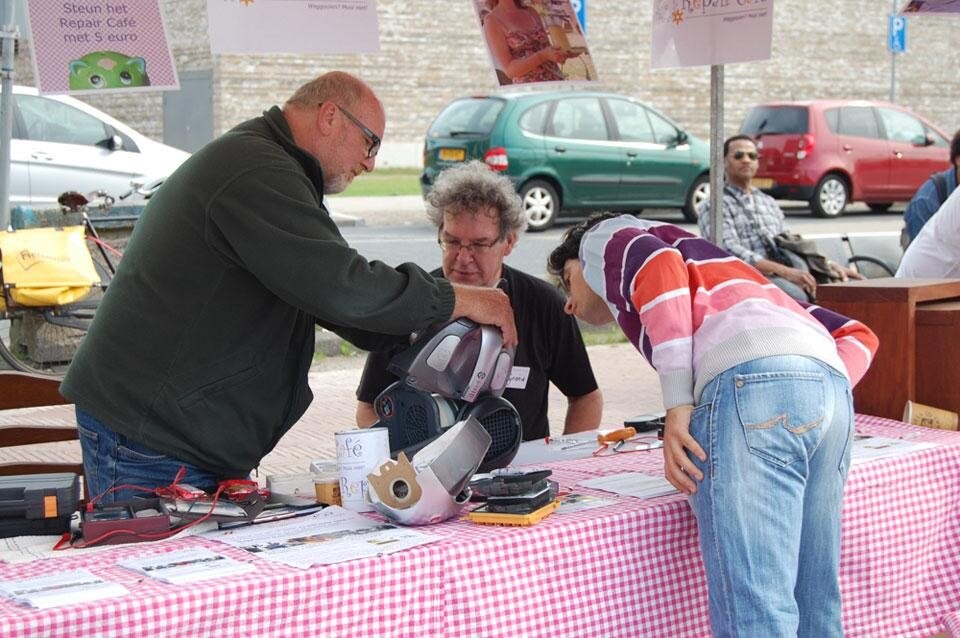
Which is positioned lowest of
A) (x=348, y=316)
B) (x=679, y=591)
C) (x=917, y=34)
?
(x=679, y=591)

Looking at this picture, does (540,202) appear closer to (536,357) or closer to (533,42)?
(533,42)

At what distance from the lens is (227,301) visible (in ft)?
8.48

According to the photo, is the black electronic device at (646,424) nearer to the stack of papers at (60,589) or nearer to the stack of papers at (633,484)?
the stack of papers at (633,484)

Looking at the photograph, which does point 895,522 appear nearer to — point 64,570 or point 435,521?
point 435,521

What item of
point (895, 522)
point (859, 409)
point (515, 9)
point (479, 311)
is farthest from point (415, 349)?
point (515, 9)

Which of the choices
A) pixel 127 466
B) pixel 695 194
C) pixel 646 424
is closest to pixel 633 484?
pixel 646 424

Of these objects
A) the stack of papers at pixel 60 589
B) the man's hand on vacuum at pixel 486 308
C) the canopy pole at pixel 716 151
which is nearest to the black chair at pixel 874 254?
the canopy pole at pixel 716 151

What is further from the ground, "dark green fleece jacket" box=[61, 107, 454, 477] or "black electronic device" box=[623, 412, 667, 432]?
"dark green fleece jacket" box=[61, 107, 454, 477]

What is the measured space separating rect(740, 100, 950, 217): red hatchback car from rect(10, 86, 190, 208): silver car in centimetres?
825

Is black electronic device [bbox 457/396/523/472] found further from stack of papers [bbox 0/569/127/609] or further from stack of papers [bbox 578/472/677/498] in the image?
stack of papers [bbox 0/569/127/609]

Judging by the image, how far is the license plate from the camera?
13547 mm

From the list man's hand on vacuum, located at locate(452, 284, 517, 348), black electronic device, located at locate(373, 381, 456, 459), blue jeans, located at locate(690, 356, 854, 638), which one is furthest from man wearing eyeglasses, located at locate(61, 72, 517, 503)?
blue jeans, located at locate(690, 356, 854, 638)

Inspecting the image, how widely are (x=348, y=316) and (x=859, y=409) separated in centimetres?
176

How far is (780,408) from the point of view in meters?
2.22
